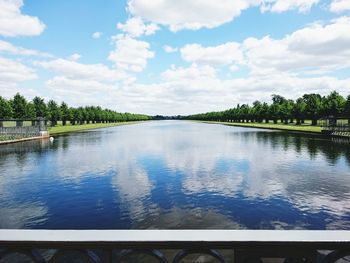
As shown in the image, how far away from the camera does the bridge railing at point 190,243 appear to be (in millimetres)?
2389

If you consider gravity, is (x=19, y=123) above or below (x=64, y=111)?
below

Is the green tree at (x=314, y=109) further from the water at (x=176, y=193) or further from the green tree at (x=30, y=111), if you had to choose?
the green tree at (x=30, y=111)

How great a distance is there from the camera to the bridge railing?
239 centimetres

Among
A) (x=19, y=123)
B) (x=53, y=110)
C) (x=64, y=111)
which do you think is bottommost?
(x=19, y=123)

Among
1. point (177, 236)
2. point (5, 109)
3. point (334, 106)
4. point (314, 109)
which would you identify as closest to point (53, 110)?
point (5, 109)

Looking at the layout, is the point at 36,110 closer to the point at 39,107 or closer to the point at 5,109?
the point at 39,107

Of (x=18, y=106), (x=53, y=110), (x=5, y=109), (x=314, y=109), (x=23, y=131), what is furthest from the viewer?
(x=53, y=110)

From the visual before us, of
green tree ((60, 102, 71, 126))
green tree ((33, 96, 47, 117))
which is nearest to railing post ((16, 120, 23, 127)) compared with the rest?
green tree ((33, 96, 47, 117))

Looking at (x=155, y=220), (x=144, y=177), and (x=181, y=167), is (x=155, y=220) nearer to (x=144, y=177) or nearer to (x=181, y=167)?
(x=144, y=177)

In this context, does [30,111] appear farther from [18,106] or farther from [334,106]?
[334,106]

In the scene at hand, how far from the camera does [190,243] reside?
7.89ft

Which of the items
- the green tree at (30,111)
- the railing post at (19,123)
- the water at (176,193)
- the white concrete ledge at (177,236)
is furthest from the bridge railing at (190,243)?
the green tree at (30,111)

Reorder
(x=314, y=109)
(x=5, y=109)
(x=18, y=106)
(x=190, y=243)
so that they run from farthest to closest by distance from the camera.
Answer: (x=314, y=109), (x=18, y=106), (x=5, y=109), (x=190, y=243)

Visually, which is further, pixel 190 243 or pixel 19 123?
pixel 19 123
